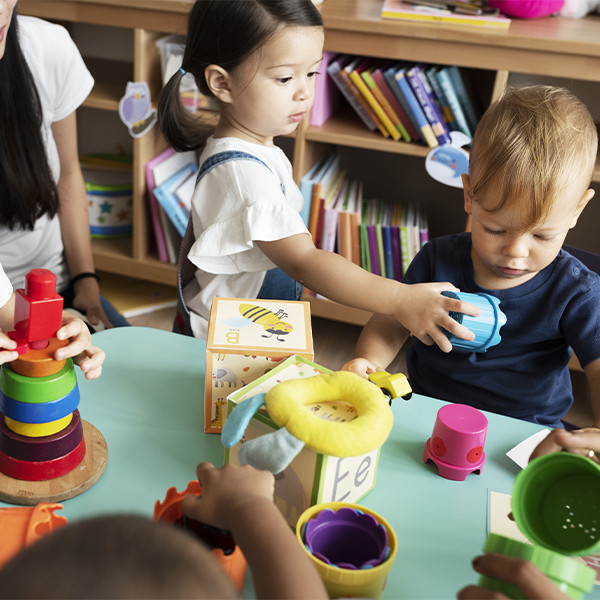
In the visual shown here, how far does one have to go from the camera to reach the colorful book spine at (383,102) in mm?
1967

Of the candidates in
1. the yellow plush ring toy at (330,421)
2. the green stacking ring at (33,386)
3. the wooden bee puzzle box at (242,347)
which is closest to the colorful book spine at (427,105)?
the wooden bee puzzle box at (242,347)

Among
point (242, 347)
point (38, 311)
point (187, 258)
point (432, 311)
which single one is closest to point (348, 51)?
point (187, 258)

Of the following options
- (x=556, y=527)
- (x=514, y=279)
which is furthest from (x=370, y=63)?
(x=556, y=527)

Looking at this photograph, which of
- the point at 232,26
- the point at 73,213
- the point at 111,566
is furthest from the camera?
the point at 73,213

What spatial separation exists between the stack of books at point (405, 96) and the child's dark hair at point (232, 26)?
31.1 inches

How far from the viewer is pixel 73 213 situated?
161 cm

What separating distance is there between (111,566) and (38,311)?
38 centimetres

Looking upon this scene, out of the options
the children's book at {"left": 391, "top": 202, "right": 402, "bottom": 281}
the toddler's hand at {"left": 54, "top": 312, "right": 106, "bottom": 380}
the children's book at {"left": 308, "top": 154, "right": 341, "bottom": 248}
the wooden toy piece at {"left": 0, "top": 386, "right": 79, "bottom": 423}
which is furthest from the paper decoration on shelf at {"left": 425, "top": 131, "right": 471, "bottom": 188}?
the wooden toy piece at {"left": 0, "top": 386, "right": 79, "bottom": 423}

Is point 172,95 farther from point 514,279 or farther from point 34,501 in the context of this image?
point 34,501

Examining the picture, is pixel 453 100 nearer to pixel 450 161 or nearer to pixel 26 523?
pixel 450 161

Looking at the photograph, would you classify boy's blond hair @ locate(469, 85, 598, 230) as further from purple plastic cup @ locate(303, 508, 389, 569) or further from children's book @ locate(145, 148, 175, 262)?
children's book @ locate(145, 148, 175, 262)

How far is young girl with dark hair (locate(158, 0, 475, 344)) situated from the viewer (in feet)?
3.68

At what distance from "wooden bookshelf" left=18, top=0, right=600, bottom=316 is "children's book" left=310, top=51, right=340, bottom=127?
0.11 feet

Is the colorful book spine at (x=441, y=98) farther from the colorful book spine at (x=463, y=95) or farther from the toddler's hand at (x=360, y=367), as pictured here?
the toddler's hand at (x=360, y=367)
